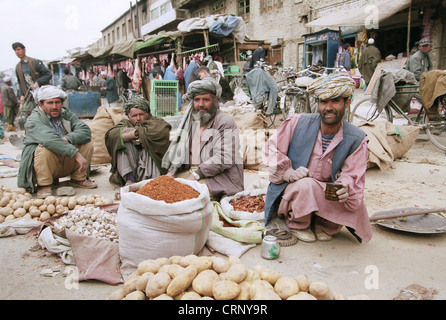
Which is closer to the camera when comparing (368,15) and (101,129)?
(101,129)

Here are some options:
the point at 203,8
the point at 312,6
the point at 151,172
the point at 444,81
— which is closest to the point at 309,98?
the point at 444,81

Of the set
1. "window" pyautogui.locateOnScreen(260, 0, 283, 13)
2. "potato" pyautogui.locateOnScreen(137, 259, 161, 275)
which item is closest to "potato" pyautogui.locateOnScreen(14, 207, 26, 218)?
"potato" pyautogui.locateOnScreen(137, 259, 161, 275)

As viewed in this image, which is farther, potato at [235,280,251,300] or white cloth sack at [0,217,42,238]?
white cloth sack at [0,217,42,238]

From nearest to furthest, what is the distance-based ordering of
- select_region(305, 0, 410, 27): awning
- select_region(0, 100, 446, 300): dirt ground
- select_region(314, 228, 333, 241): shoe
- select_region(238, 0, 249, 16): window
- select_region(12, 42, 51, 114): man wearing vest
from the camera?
select_region(0, 100, 446, 300): dirt ground → select_region(314, 228, 333, 241): shoe → select_region(12, 42, 51, 114): man wearing vest → select_region(305, 0, 410, 27): awning → select_region(238, 0, 249, 16): window

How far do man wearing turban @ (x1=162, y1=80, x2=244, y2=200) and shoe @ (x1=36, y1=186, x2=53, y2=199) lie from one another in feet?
4.59

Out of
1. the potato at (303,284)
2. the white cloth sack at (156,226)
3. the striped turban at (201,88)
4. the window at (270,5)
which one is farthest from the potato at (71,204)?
the window at (270,5)

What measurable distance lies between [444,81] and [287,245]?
399 cm

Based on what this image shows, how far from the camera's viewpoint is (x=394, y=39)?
11352 mm

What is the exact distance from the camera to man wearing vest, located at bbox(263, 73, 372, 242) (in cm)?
233

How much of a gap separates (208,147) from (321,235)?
4.55 ft

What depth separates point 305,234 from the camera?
8.30 ft

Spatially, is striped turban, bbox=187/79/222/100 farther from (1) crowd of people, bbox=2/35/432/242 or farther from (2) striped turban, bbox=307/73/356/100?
(2) striped turban, bbox=307/73/356/100

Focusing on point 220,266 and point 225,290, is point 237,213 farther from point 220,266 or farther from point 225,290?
point 225,290

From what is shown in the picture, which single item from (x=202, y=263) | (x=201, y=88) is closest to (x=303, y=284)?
(x=202, y=263)
